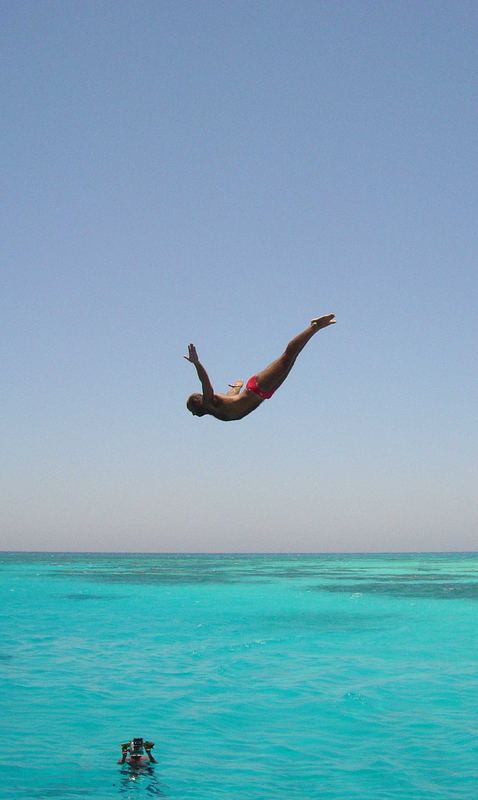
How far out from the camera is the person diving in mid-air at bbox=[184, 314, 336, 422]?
7230mm

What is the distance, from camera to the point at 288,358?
728 centimetres

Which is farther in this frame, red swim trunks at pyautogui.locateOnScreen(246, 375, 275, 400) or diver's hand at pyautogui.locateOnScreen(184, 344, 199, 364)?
red swim trunks at pyautogui.locateOnScreen(246, 375, 275, 400)

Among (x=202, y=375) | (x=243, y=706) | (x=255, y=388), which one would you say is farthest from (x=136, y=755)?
(x=202, y=375)

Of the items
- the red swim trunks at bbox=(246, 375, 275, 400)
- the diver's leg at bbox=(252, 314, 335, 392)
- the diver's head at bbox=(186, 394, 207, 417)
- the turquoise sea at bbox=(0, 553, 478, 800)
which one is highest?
the diver's leg at bbox=(252, 314, 335, 392)

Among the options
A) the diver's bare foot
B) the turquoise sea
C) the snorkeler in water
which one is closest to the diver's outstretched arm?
the diver's bare foot

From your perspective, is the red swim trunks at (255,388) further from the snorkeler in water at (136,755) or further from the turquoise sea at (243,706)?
the snorkeler in water at (136,755)

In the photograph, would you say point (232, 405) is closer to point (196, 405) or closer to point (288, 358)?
point (196, 405)

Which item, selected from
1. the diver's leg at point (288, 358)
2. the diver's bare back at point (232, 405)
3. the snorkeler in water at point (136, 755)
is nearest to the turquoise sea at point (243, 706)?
the snorkeler in water at point (136, 755)

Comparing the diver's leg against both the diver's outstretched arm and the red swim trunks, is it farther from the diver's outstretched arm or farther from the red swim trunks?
the diver's outstretched arm

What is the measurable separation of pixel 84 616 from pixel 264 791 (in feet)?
88.5

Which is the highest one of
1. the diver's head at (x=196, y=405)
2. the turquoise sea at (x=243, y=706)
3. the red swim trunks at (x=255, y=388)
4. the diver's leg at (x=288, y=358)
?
the diver's leg at (x=288, y=358)

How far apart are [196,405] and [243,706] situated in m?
13.8

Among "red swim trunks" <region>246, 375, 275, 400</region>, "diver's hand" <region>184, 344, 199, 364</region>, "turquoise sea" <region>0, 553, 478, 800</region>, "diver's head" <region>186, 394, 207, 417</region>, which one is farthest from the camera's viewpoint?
"turquoise sea" <region>0, 553, 478, 800</region>

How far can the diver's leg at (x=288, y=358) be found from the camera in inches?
285
